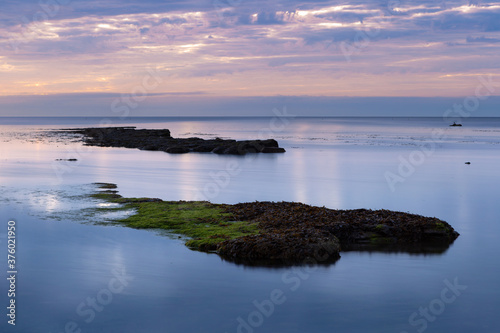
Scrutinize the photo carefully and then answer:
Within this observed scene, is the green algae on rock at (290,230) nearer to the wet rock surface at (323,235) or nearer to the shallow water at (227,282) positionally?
the wet rock surface at (323,235)

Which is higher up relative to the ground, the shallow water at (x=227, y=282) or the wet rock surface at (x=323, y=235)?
the wet rock surface at (x=323, y=235)

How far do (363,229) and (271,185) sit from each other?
21502mm

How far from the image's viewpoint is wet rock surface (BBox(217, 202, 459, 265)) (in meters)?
19.4

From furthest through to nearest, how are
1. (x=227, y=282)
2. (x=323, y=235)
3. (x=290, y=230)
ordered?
(x=290, y=230)
(x=323, y=235)
(x=227, y=282)

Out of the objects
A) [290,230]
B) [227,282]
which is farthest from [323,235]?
[227,282]

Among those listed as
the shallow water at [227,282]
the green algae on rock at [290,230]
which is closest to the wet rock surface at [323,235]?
the green algae on rock at [290,230]

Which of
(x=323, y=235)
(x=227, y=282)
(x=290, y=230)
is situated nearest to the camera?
(x=227, y=282)

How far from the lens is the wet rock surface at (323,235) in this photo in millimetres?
19422

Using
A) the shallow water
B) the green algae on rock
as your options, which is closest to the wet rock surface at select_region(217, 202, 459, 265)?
the green algae on rock

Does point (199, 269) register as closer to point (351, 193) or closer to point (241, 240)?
point (241, 240)

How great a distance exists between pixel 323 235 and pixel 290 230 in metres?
1.37

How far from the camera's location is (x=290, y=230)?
21141 millimetres

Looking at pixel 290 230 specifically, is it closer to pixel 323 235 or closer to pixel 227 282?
pixel 323 235

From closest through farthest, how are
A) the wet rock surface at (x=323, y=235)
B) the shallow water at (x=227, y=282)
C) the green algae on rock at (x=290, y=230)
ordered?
1. the shallow water at (x=227, y=282)
2. the wet rock surface at (x=323, y=235)
3. the green algae on rock at (x=290, y=230)
